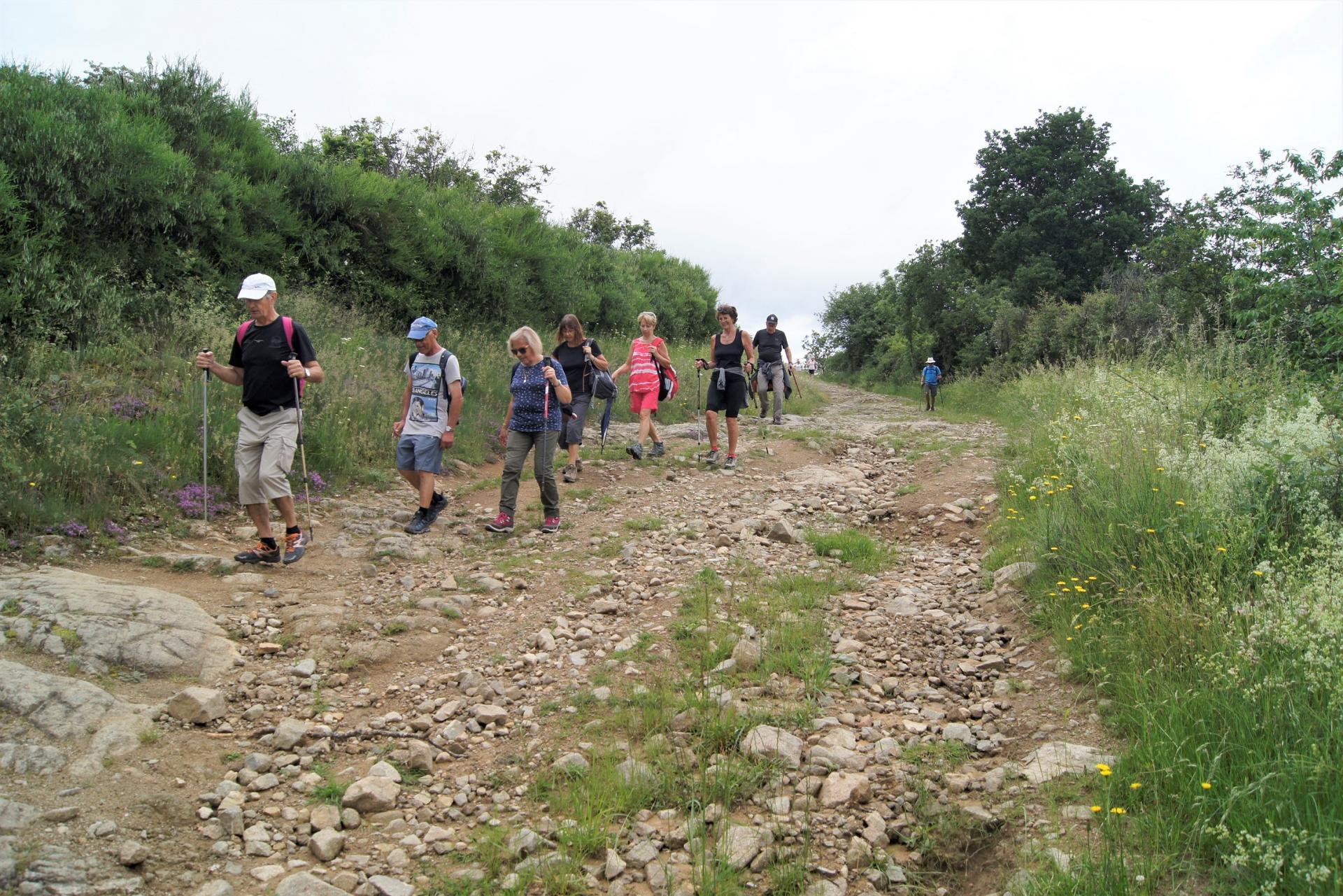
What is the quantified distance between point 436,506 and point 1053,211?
33.8 metres

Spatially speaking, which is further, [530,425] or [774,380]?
[774,380]

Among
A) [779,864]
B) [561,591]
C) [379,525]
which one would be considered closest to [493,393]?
[379,525]

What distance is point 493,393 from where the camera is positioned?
13672 millimetres

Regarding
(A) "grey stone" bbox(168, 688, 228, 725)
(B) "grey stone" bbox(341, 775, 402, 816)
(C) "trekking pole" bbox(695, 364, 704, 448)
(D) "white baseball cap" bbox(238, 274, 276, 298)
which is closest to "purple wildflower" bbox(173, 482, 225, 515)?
(D) "white baseball cap" bbox(238, 274, 276, 298)

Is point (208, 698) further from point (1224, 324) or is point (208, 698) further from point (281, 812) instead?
point (1224, 324)

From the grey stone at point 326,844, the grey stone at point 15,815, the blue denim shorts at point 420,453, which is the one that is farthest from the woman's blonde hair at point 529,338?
the grey stone at point 15,815

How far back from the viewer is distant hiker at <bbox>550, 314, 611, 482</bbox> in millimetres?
9836

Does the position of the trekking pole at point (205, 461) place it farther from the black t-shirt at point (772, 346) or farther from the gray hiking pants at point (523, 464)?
the black t-shirt at point (772, 346)

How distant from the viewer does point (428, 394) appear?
789 cm

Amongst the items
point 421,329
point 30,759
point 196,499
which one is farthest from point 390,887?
point 196,499

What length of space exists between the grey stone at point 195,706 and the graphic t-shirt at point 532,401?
4116 mm

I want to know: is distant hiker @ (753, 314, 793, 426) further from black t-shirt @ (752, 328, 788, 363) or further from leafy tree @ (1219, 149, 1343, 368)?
leafy tree @ (1219, 149, 1343, 368)

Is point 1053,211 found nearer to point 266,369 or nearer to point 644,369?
point 644,369

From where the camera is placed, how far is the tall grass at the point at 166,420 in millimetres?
6750
